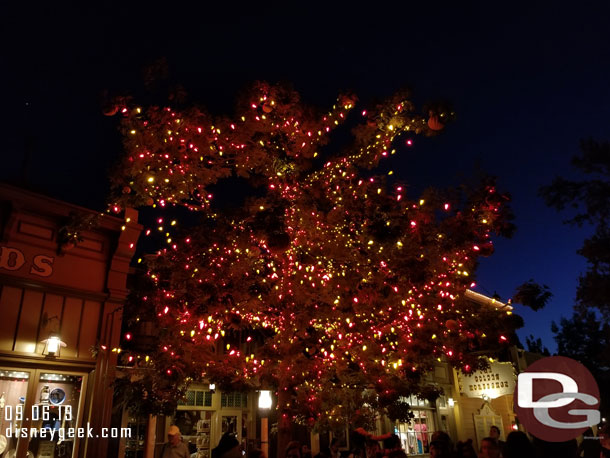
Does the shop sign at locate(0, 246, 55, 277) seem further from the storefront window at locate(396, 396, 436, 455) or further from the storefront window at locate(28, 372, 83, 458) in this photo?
the storefront window at locate(396, 396, 436, 455)

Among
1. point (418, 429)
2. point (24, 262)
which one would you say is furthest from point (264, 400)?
point (418, 429)

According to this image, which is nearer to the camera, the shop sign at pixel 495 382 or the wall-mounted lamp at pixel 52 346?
the wall-mounted lamp at pixel 52 346

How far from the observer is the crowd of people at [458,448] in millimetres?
4059

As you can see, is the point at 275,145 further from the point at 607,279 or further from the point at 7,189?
the point at 607,279

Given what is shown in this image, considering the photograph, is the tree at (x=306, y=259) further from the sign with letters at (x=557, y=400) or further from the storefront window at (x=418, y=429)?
the storefront window at (x=418, y=429)

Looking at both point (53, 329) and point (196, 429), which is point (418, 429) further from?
point (53, 329)

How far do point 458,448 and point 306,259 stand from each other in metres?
4.01

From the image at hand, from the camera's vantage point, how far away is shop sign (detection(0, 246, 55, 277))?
9211mm

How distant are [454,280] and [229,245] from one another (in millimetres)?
4584

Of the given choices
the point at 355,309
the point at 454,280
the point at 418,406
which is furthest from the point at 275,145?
the point at 418,406

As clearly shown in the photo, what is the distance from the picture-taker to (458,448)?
7.63 meters

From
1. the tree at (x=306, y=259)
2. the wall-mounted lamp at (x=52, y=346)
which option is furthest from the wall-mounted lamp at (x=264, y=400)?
the wall-mounted lamp at (x=52, y=346)

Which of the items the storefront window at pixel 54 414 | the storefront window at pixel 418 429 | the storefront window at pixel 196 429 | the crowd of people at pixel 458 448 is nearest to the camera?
the crowd of people at pixel 458 448

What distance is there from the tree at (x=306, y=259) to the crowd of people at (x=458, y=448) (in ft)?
2.62
